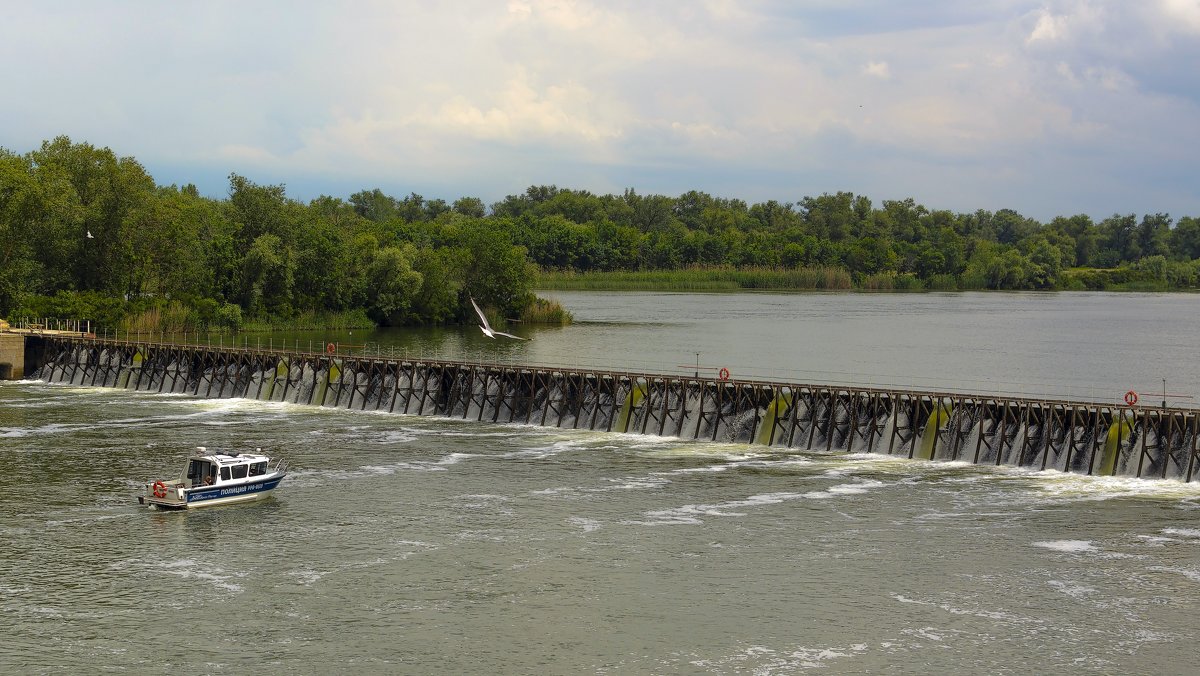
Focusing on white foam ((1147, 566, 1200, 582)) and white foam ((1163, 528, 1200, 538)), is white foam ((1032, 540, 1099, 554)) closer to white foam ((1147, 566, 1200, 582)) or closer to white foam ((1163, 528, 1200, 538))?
white foam ((1147, 566, 1200, 582))

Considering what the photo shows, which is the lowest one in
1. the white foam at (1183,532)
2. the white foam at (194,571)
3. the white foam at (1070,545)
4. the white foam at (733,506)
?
the white foam at (194,571)

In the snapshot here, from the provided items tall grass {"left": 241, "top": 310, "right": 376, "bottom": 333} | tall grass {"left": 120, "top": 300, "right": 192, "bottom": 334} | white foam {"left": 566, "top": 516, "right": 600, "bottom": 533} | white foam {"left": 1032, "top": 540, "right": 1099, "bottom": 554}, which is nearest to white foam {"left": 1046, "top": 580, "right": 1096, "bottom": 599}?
white foam {"left": 1032, "top": 540, "right": 1099, "bottom": 554}

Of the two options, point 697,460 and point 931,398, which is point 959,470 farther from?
point 697,460

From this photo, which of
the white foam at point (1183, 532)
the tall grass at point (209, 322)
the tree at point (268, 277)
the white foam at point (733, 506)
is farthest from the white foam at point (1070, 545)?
the tree at point (268, 277)

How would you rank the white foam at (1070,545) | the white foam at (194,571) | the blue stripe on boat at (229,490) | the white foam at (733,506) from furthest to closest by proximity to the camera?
the blue stripe on boat at (229,490), the white foam at (733,506), the white foam at (1070,545), the white foam at (194,571)

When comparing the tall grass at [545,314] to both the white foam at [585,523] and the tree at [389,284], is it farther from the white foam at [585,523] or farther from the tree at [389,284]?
the white foam at [585,523]

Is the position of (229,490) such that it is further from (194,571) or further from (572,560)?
(572,560)

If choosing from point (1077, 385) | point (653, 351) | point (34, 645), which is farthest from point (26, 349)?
point (1077, 385)
